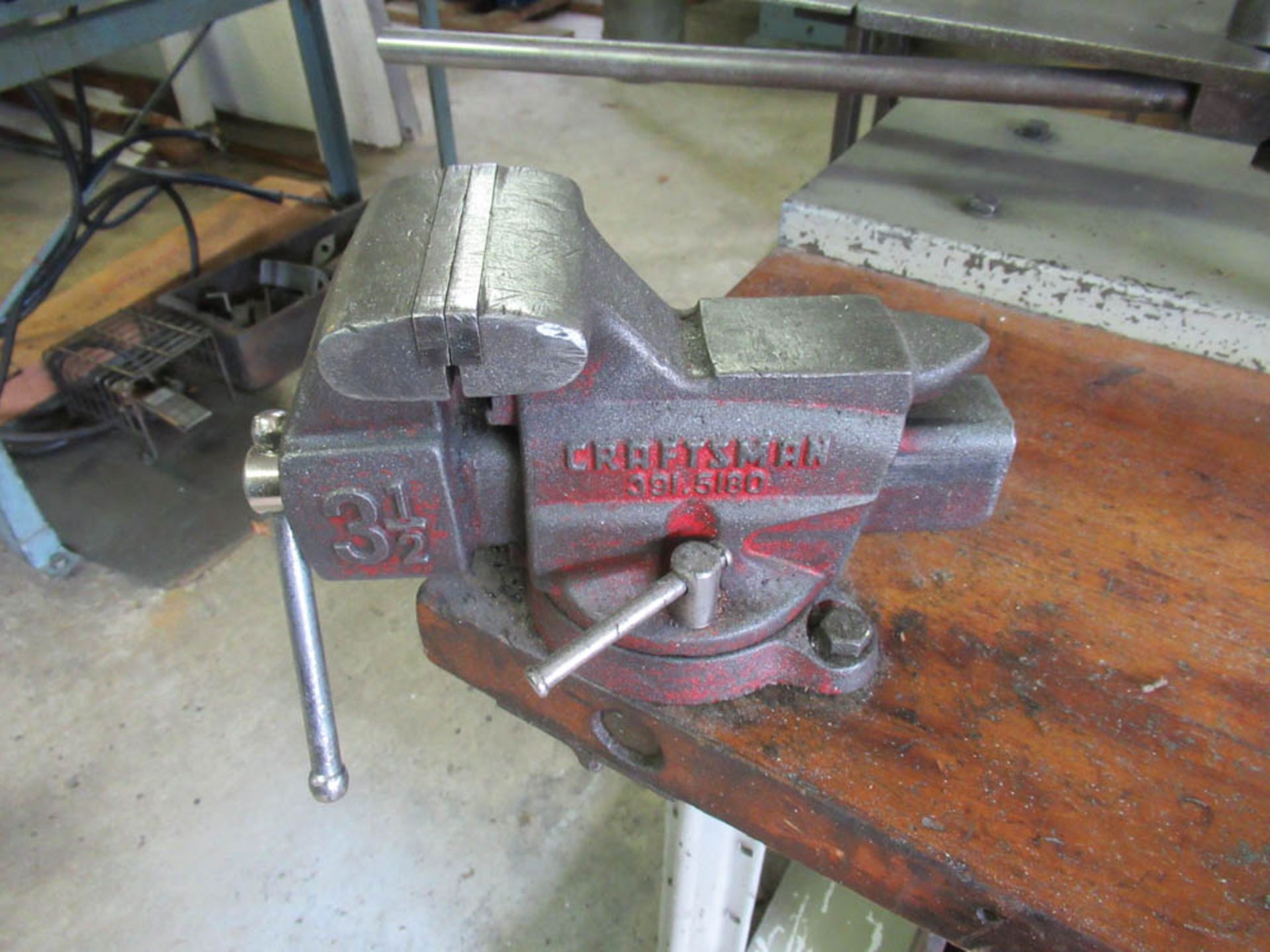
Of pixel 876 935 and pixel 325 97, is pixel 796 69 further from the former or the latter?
pixel 325 97

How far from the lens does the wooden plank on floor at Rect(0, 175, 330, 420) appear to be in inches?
70.4

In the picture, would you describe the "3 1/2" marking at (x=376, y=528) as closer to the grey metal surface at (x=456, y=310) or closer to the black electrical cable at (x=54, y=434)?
the grey metal surface at (x=456, y=310)

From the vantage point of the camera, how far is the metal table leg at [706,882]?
0.73 meters

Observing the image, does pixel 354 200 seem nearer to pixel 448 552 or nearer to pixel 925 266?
pixel 925 266

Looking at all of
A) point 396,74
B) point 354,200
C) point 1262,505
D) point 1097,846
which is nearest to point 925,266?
point 1262,505

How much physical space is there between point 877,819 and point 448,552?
0.30 metres

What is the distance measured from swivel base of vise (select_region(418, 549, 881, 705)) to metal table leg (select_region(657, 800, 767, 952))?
15cm

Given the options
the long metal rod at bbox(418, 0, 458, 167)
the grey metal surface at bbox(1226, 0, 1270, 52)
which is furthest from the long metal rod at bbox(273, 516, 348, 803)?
the long metal rod at bbox(418, 0, 458, 167)

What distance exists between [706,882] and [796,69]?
0.84m

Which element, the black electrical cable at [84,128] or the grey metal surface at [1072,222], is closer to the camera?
the grey metal surface at [1072,222]

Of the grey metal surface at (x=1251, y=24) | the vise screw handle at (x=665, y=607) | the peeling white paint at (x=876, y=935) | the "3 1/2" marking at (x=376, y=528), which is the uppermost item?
the grey metal surface at (x=1251, y=24)

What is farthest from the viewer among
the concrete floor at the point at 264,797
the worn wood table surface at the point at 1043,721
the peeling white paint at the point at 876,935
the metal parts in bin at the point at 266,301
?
the metal parts in bin at the point at 266,301

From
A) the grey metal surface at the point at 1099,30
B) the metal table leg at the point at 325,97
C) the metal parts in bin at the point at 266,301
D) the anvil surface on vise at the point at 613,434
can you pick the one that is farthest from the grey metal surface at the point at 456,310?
the metal table leg at the point at 325,97

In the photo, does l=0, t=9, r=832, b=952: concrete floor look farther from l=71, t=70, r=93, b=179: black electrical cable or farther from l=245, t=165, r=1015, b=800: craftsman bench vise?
l=71, t=70, r=93, b=179: black electrical cable
